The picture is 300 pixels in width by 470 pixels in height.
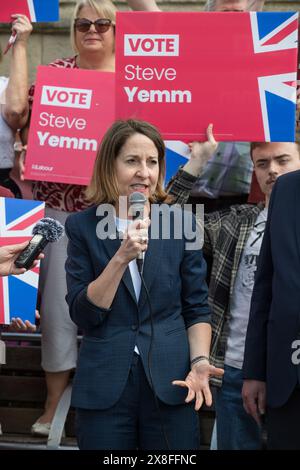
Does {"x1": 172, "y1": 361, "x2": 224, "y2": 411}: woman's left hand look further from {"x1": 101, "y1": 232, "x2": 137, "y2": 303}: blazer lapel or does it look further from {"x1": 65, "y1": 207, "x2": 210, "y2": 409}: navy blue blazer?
{"x1": 101, "y1": 232, "x2": 137, "y2": 303}: blazer lapel

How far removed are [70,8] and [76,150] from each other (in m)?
2.88

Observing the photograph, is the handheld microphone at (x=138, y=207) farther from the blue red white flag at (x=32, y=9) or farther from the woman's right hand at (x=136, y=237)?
the blue red white flag at (x=32, y=9)

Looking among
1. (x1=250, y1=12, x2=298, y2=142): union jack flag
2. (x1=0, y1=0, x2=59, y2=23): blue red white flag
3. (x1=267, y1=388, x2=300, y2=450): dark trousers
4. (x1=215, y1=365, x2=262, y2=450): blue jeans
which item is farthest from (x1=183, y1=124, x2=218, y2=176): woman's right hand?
(x1=267, y1=388, x2=300, y2=450): dark trousers

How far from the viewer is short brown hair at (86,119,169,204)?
145 inches

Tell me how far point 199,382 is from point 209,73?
1.81 m

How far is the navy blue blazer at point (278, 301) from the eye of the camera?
3.30 m

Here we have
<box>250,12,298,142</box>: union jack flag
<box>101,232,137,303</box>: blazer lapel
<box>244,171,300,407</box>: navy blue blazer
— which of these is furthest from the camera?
<box>250,12,298,142</box>: union jack flag

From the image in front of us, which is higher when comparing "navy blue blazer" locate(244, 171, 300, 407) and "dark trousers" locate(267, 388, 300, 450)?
"navy blue blazer" locate(244, 171, 300, 407)

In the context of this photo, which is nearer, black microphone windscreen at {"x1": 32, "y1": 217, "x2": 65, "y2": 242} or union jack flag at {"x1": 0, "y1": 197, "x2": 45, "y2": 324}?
black microphone windscreen at {"x1": 32, "y1": 217, "x2": 65, "y2": 242}

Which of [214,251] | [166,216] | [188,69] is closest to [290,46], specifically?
[188,69]

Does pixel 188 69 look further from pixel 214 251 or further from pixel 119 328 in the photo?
pixel 119 328

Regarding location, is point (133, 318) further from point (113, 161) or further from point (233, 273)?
point (233, 273)

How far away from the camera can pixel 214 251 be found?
4.38 metres

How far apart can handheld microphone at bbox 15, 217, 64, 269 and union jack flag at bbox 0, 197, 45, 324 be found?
1088mm
